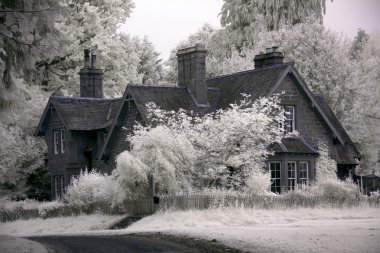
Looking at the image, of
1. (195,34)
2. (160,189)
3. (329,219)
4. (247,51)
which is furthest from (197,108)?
(195,34)

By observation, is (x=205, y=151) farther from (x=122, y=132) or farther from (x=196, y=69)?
(x=122, y=132)

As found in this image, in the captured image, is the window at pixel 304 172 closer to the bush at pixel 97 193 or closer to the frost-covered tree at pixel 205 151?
the frost-covered tree at pixel 205 151

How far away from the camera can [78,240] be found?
2558 centimetres

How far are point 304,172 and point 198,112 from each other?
7.14 m

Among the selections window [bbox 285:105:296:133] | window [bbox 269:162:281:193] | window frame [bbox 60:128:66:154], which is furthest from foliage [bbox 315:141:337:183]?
window frame [bbox 60:128:66:154]

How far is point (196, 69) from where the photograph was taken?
45031 mm

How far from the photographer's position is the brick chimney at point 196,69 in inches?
1764

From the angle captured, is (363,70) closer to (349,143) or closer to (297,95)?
(349,143)

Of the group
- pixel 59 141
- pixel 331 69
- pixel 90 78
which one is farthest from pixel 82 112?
pixel 331 69

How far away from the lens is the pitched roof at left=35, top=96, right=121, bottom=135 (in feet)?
161

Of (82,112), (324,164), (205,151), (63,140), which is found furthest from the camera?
(63,140)

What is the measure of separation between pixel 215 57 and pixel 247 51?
21.9ft

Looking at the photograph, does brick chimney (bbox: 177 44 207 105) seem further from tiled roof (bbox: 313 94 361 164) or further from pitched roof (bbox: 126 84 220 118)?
tiled roof (bbox: 313 94 361 164)

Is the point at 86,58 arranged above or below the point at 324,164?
above
